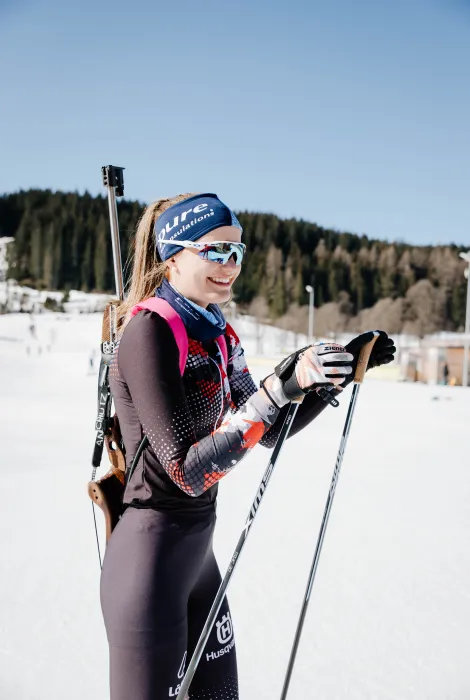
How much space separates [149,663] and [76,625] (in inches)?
80.5

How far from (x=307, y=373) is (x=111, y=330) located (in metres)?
0.71

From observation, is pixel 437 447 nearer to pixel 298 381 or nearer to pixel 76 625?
pixel 76 625

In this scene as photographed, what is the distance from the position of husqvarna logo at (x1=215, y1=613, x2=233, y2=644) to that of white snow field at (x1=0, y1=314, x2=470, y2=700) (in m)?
1.18

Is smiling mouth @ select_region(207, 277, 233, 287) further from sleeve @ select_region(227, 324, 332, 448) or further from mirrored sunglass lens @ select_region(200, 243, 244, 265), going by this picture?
sleeve @ select_region(227, 324, 332, 448)

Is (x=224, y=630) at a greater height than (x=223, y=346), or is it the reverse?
(x=223, y=346)

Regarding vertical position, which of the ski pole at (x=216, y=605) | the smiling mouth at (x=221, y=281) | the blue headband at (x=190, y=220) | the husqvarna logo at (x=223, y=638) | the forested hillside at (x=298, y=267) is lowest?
the husqvarna logo at (x=223, y=638)

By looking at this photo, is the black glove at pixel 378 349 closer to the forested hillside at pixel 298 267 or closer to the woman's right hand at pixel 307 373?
the woman's right hand at pixel 307 373

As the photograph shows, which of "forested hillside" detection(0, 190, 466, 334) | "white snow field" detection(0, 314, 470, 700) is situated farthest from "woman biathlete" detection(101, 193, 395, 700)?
"forested hillside" detection(0, 190, 466, 334)

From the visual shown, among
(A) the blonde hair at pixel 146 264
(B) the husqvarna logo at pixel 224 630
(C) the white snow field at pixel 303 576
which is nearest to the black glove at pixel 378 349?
(A) the blonde hair at pixel 146 264

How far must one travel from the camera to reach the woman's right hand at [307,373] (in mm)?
1412

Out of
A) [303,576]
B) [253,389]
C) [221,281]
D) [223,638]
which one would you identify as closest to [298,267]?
[303,576]

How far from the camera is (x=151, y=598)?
148cm

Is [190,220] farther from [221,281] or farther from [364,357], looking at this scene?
[364,357]

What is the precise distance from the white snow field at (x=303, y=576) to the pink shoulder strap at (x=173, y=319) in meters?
2.02
